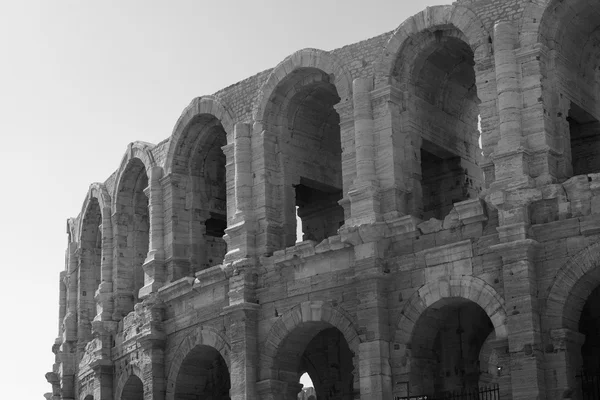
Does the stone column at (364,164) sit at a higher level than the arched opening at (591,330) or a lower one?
higher

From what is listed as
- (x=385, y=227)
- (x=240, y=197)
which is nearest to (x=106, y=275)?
(x=240, y=197)

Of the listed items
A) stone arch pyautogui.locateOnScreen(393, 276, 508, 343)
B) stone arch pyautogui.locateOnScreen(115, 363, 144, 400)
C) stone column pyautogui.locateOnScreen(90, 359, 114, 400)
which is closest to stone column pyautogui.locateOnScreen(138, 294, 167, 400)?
stone arch pyautogui.locateOnScreen(115, 363, 144, 400)

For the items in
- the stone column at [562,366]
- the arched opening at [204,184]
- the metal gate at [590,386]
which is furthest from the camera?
the arched opening at [204,184]

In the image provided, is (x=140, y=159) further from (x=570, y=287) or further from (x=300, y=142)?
(x=570, y=287)

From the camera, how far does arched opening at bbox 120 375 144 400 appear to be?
31141 mm

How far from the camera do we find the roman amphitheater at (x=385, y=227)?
2250 cm

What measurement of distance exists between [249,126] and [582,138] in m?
7.25

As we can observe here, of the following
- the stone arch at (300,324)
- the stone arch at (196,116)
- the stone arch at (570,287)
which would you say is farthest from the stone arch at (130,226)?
the stone arch at (570,287)

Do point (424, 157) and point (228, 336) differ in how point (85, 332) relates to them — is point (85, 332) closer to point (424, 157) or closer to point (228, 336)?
point (228, 336)

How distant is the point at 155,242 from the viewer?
30.3 meters

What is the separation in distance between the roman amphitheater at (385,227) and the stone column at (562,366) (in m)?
0.03

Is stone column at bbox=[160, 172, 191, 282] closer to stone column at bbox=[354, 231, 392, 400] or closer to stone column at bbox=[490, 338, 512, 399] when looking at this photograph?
stone column at bbox=[354, 231, 392, 400]

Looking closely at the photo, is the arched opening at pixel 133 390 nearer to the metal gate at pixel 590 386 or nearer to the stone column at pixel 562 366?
the metal gate at pixel 590 386

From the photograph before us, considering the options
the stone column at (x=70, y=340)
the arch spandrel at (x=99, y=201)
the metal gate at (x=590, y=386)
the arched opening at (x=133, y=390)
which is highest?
the arch spandrel at (x=99, y=201)
